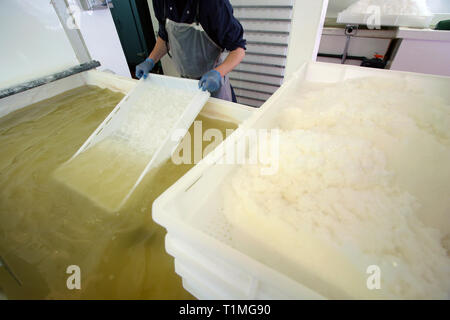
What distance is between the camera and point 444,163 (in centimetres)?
77

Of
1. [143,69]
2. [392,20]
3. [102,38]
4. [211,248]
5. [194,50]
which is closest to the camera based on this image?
[211,248]

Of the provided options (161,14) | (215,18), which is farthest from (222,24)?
(161,14)

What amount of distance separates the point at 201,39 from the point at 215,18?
26cm

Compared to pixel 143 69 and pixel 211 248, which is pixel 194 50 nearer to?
pixel 143 69

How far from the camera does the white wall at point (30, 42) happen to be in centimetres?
152

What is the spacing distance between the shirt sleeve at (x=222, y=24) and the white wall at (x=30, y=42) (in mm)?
1373

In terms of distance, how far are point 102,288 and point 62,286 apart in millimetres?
146

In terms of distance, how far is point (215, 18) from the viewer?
133 cm

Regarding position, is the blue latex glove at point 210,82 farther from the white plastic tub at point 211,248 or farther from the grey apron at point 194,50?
the white plastic tub at point 211,248

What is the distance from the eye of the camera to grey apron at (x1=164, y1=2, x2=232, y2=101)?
1544 millimetres

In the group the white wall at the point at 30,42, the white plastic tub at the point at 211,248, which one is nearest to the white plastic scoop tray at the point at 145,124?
the white plastic tub at the point at 211,248

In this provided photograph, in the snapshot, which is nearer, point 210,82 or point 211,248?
point 211,248

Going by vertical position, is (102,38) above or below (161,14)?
below
